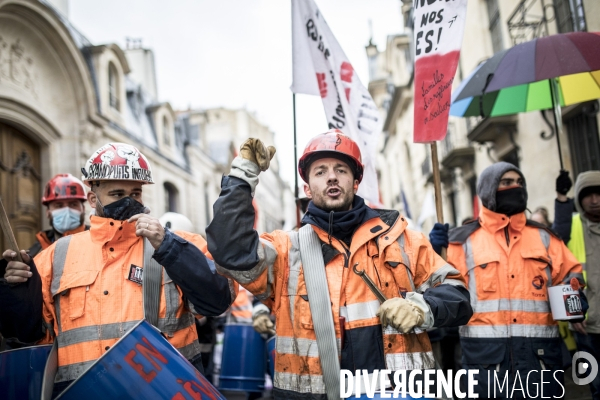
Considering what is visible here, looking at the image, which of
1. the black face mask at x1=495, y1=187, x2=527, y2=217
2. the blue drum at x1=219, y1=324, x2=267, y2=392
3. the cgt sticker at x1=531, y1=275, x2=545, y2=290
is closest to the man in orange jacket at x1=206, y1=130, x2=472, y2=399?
the cgt sticker at x1=531, y1=275, x2=545, y2=290

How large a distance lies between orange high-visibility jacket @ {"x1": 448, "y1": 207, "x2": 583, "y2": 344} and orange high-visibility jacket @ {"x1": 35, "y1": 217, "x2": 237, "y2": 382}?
169 cm

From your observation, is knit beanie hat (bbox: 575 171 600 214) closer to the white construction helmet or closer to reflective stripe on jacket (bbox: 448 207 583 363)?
reflective stripe on jacket (bbox: 448 207 583 363)

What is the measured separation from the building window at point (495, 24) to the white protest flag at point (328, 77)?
873 cm

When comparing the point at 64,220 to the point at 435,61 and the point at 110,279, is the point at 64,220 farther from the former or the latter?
the point at 435,61

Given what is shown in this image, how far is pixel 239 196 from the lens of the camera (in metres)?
2.08

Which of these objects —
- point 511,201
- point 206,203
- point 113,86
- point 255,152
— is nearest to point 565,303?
point 511,201

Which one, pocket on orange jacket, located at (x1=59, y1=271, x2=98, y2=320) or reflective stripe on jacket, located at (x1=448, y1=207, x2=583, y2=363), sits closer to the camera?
pocket on orange jacket, located at (x1=59, y1=271, x2=98, y2=320)

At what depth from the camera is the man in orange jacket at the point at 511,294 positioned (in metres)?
3.19

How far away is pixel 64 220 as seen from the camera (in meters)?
4.07

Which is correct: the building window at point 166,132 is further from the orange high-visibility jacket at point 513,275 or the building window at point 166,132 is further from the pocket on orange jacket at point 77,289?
the pocket on orange jacket at point 77,289

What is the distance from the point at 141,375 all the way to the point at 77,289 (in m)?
0.97

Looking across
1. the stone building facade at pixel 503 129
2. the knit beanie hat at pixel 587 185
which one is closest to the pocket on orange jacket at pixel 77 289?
the knit beanie hat at pixel 587 185

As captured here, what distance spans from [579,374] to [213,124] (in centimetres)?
5201

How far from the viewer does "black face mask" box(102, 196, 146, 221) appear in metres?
2.62
